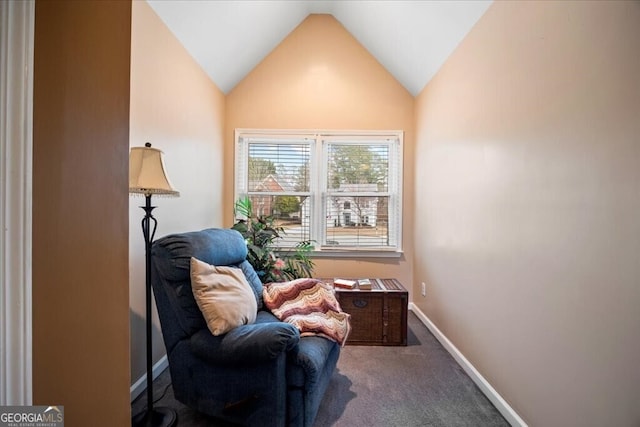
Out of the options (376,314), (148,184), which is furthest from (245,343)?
(376,314)

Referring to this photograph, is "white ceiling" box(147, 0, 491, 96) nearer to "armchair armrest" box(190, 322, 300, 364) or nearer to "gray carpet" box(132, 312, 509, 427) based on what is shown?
"armchair armrest" box(190, 322, 300, 364)

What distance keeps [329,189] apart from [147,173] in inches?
91.1

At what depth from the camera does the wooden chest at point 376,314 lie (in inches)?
102

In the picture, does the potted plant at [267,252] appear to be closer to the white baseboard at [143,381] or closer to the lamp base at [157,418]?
the white baseboard at [143,381]

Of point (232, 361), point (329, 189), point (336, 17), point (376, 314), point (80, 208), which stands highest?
point (336, 17)

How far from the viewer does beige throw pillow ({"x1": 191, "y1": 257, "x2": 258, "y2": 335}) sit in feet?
4.78

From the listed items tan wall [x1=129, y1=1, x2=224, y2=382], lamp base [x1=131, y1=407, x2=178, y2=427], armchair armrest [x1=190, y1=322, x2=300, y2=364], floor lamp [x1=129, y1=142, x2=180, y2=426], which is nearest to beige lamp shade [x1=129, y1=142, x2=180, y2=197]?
floor lamp [x1=129, y1=142, x2=180, y2=426]

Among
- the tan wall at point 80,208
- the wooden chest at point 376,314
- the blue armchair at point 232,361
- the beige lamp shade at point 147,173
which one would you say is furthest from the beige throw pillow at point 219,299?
the wooden chest at point 376,314

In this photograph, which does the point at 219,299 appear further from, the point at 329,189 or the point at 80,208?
the point at 329,189

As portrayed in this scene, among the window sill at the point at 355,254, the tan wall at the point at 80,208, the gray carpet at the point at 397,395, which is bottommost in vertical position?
the gray carpet at the point at 397,395

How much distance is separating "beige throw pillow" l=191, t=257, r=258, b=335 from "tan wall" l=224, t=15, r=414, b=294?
6.47ft

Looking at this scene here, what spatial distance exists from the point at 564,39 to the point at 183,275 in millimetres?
2108

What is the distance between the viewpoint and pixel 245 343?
1.37 meters

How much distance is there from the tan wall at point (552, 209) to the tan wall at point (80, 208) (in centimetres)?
158
